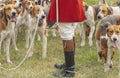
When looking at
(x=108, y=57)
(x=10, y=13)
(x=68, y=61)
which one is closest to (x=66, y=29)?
(x=68, y=61)

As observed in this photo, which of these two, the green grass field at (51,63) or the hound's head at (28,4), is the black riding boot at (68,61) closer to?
the green grass field at (51,63)

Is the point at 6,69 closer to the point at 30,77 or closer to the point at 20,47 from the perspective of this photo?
the point at 30,77

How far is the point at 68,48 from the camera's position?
6.23 m

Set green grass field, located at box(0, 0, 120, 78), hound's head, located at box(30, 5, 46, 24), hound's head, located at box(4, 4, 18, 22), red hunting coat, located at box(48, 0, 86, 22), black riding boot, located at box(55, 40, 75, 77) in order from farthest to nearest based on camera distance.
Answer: hound's head, located at box(30, 5, 46, 24)
hound's head, located at box(4, 4, 18, 22)
green grass field, located at box(0, 0, 120, 78)
black riding boot, located at box(55, 40, 75, 77)
red hunting coat, located at box(48, 0, 86, 22)

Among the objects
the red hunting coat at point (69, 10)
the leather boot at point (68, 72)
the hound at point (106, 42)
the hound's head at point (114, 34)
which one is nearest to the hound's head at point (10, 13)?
the red hunting coat at point (69, 10)

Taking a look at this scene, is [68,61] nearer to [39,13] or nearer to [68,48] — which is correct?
[68,48]

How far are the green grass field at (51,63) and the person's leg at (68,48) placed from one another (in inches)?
9.3

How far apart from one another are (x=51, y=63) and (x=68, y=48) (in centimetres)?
141

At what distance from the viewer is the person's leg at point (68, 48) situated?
19.7ft

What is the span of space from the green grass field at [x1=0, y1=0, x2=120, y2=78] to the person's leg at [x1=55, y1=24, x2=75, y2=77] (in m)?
0.24

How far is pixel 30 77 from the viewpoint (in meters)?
6.54

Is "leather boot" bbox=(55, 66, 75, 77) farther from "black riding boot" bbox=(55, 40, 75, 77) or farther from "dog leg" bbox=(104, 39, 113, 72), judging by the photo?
"dog leg" bbox=(104, 39, 113, 72)

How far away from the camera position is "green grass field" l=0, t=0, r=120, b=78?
6719 millimetres

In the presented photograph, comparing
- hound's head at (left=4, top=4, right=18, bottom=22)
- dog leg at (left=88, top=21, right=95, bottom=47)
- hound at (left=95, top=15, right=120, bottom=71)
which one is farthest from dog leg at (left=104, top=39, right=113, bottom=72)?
dog leg at (left=88, top=21, right=95, bottom=47)
